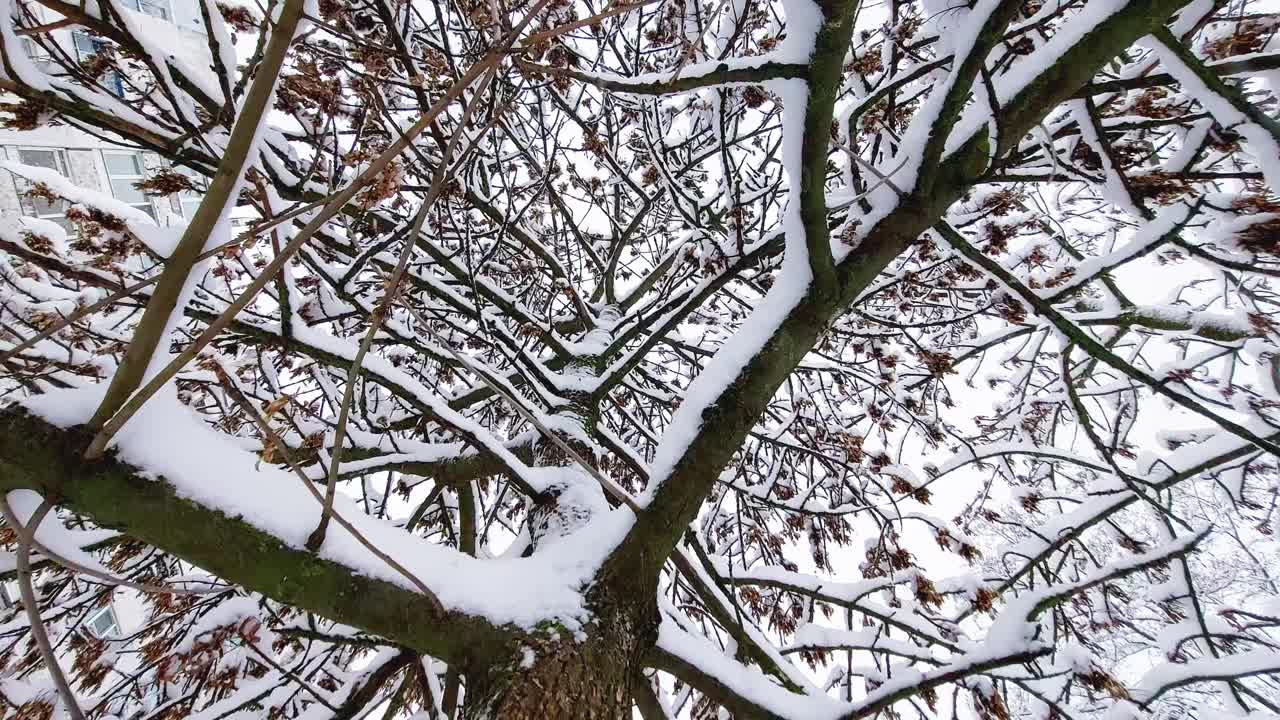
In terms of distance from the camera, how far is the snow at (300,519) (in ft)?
3.12

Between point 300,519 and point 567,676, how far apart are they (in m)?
0.62

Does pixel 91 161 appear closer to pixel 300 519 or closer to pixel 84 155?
pixel 84 155

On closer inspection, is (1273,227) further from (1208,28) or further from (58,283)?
(58,283)

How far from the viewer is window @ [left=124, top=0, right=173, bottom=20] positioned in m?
10.2

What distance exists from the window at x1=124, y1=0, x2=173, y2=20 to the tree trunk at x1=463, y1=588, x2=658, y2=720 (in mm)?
14164

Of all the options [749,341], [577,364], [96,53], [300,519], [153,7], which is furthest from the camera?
[153,7]

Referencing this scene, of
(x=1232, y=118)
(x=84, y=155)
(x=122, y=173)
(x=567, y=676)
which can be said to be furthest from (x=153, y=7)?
(x=1232, y=118)

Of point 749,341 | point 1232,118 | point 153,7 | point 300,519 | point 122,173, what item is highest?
point 153,7

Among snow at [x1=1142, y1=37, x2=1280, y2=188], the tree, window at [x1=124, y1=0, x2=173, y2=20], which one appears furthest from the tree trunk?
window at [x1=124, y1=0, x2=173, y2=20]

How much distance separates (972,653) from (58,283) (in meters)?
4.07

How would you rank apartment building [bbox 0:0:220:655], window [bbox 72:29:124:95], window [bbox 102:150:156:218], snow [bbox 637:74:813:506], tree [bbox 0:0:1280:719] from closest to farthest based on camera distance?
tree [bbox 0:0:1280:719], snow [bbox 637:74:813:506], window [bbox 72:29:124:95], apartment building [bbox 0:0:220:655], window [bbox 102:150:156:218]

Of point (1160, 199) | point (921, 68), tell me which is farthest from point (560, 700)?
point (1160, 199)

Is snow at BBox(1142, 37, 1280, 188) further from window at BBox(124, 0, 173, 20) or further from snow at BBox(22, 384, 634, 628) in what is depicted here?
window at BBox(124, 0, 173, 20)

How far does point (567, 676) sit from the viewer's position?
3.56 feet
